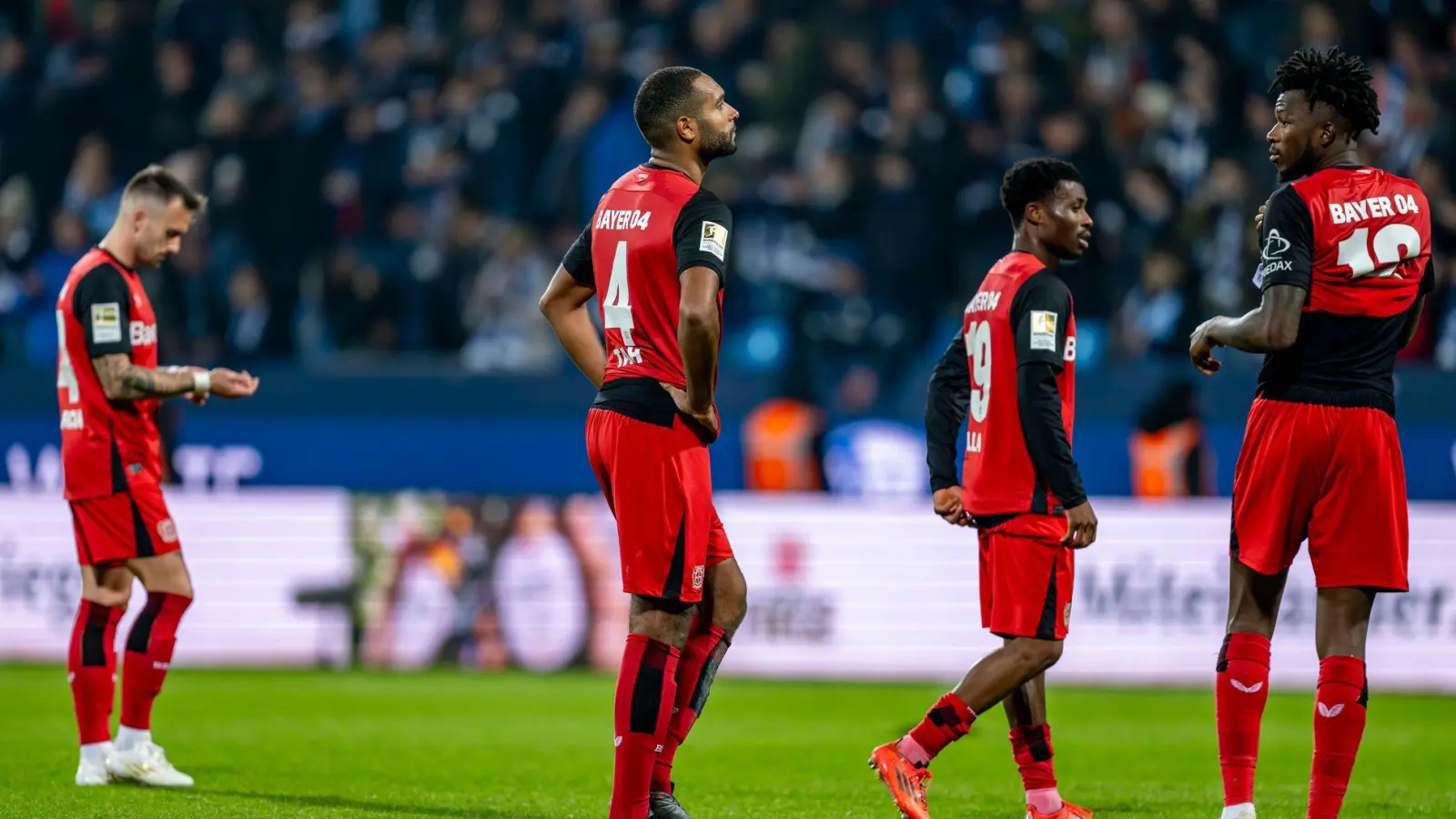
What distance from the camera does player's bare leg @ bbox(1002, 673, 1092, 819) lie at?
579cm

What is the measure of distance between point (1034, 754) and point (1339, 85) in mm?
2312

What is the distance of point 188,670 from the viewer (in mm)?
11578

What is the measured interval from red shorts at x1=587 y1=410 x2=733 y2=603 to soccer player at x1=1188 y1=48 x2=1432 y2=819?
1.61 meters

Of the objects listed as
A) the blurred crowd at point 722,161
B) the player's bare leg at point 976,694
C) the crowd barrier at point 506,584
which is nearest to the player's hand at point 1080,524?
the player's bare leg at point 976,694

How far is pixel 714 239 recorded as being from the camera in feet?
16.3

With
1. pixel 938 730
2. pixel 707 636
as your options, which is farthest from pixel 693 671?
pixel 938 730

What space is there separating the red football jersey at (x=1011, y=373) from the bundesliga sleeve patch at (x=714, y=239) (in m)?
1.16

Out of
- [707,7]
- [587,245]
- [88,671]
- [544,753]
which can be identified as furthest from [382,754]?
[707,7]

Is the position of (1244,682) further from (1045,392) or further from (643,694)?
(643,694)

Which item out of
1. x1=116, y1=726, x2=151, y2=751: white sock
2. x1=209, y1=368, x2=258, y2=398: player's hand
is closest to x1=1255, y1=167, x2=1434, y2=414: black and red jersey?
x1=209, y1=368, x2=258, y2=398: player's hand

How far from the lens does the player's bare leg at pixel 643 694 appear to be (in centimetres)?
496

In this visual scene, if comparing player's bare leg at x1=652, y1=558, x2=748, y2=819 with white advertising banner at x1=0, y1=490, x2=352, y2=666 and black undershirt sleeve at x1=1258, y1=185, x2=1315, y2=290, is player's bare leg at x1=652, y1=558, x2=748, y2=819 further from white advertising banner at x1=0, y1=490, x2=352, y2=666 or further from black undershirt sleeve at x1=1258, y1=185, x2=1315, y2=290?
white advertising banner at x1=0, y1=490, x2=352, y2=666

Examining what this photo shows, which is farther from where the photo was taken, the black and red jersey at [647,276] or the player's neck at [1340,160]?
the player's neck at [1340,160]

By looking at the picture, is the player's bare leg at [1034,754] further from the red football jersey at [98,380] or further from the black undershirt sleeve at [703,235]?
the red football jersey at [98,380]
